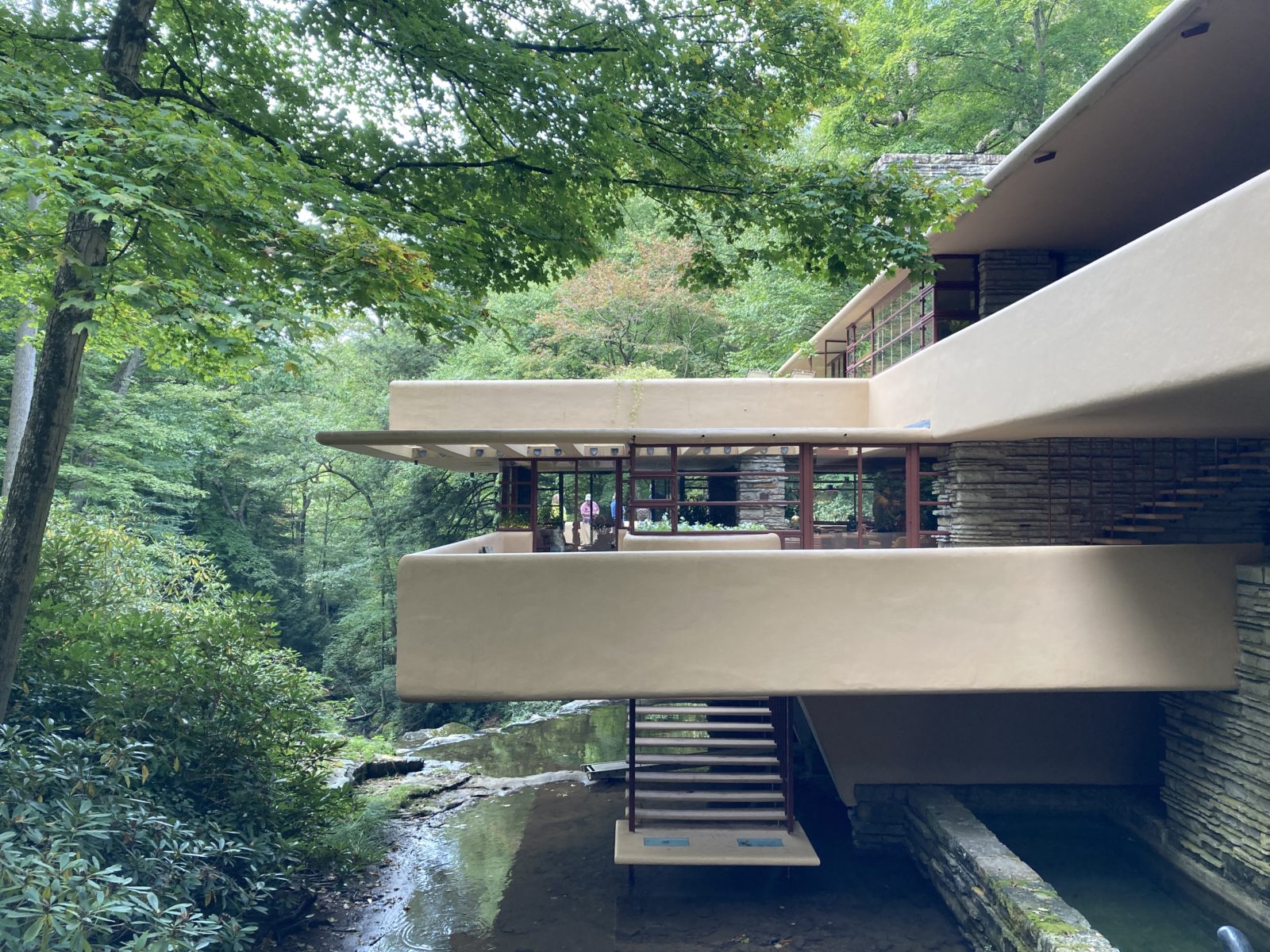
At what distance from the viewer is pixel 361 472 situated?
24.1 m

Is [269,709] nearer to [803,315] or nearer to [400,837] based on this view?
[400,837]

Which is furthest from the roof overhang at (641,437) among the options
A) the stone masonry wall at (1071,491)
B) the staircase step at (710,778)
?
the staircase step at (710,778)

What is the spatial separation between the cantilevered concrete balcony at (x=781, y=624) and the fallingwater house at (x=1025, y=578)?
0.02 m

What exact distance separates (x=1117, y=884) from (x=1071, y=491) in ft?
14.2

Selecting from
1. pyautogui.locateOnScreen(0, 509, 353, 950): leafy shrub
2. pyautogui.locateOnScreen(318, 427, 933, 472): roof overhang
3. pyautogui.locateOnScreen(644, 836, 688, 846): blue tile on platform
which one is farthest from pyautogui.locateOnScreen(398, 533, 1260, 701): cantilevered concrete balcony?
pyautogui.locateOnScreen(644, 836, 688, 846): blue tile on platform

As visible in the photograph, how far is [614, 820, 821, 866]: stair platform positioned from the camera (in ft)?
27.0

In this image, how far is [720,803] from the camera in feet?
33.4

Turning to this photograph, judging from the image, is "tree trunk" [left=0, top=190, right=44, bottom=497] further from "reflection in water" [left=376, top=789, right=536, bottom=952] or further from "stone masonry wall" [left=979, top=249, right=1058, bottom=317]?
"stone masonry wall" [left=979, top=249, right=1058, bottom=317]

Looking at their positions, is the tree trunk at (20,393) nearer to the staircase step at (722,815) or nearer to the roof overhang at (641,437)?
the roof overhang at (641,437)

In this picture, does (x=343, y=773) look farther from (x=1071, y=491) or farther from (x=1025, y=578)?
(x=1071, y=491)

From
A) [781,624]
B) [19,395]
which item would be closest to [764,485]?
[781,624]

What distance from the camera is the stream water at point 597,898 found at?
7.70 meters

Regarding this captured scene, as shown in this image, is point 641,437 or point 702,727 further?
point 702,727

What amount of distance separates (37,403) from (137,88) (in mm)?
2795
